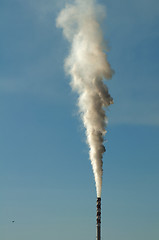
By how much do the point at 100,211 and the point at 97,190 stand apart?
12.4 ft

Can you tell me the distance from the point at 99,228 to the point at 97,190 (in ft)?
21.5

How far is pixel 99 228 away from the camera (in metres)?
108

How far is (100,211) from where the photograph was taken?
109250mm

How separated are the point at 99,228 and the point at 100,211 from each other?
115 inches

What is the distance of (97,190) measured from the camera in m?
109
